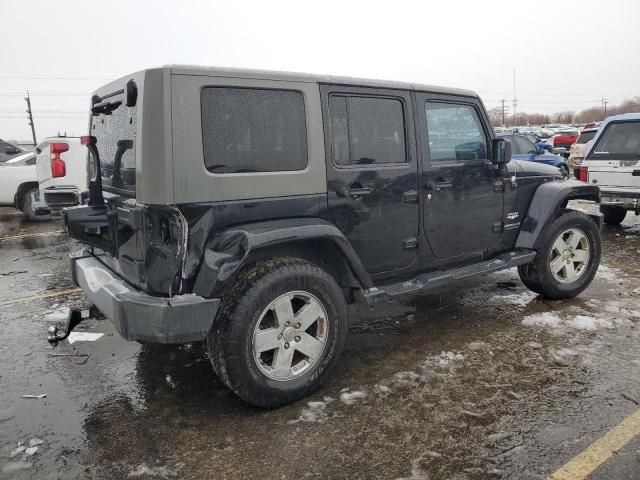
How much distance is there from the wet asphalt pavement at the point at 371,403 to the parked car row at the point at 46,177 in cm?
302

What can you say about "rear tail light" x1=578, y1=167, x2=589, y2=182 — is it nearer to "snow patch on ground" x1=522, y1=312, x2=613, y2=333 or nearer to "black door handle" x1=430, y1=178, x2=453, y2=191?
"snow patch on ground" x1=522, y1=312, x2=613, y2=333

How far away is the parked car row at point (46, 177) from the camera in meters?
8.33

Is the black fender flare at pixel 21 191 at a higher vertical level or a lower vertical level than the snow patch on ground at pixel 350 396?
higher

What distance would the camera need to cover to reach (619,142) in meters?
8.07

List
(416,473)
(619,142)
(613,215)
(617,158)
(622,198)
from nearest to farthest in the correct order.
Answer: (416,473), (622,198), (617,158), (619,142), (613,215)

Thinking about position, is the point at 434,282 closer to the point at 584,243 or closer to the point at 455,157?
the point at 455,157

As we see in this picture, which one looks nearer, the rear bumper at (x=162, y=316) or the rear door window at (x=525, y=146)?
the rear bumper at (x=162, y=316)

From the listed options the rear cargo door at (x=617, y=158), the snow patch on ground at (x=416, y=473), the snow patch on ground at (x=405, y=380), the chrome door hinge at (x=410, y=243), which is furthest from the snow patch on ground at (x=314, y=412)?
the rear cargo door at (x=617, y=158)

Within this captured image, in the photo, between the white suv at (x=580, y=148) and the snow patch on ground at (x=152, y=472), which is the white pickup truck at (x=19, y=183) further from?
the white suv at (x=580, y=148)

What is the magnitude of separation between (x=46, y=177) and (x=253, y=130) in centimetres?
742

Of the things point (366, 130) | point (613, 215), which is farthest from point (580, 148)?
point (366, 130)

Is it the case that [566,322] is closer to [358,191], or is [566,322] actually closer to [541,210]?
[541,210]

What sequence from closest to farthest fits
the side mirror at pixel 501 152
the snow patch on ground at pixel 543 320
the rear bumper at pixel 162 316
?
the rear bumper at pixel 162 316 < the side mirror at pixel 501 152 < the snow patch on ground at pixel 543 320

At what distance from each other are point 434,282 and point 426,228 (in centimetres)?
42
